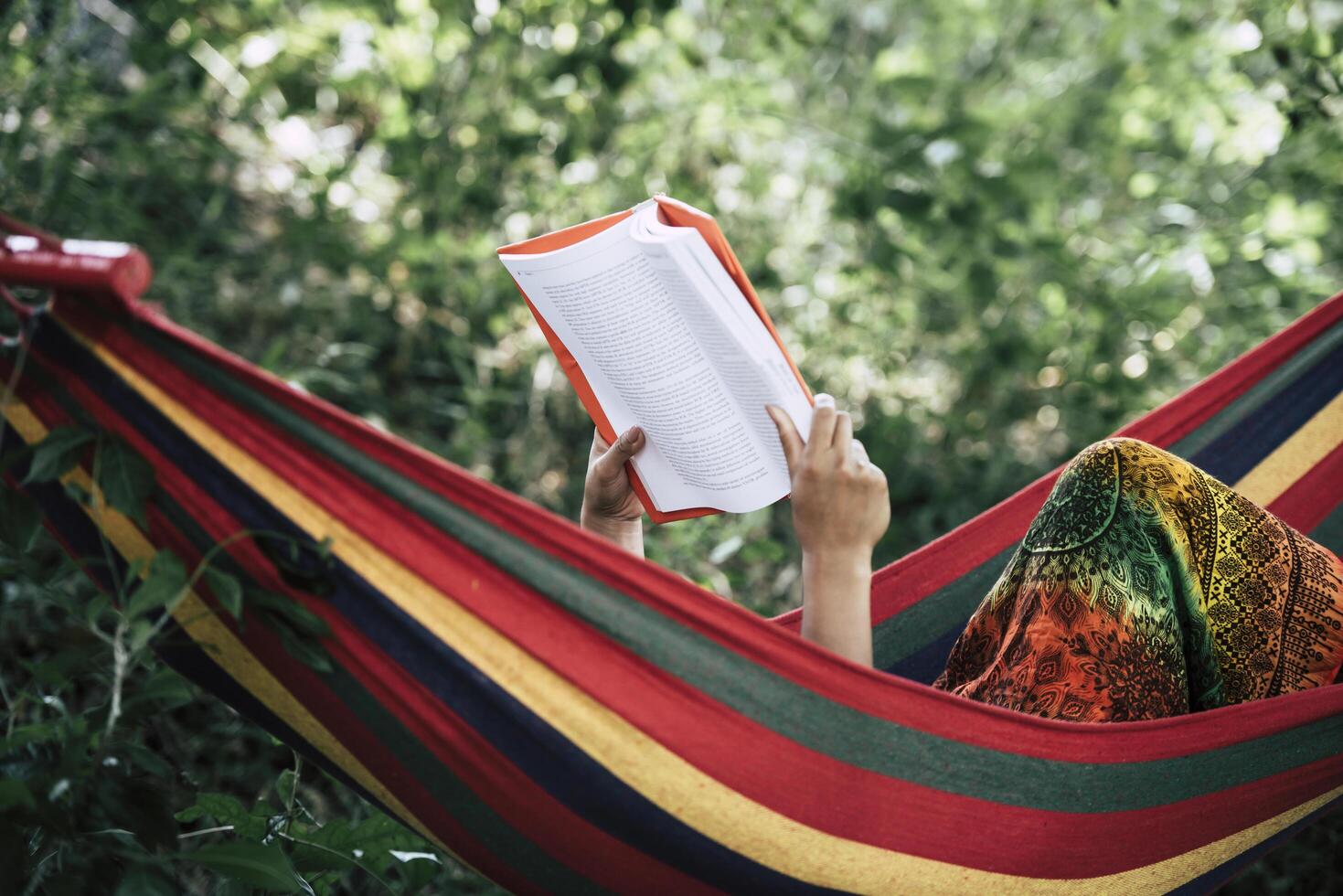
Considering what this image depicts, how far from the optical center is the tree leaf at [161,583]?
0.97 meters

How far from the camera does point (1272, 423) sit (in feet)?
5.36

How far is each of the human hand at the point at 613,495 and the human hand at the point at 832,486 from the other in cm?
23

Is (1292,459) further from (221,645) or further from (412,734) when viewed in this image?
(221,645)

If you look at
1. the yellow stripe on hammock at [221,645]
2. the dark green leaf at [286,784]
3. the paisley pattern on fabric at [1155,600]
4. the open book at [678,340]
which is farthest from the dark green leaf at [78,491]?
the paisley pattern on fabric at [1155,600]

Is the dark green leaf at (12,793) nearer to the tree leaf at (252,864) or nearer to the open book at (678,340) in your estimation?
the tree leaf at (252,864)

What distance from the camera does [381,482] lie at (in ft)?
3.23

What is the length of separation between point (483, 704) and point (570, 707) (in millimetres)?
83

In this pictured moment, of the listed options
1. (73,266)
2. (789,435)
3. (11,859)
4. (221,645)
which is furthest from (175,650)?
(789,435)

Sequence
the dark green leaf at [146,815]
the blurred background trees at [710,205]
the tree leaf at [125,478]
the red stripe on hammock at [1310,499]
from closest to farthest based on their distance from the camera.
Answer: the dark green leaf at [146,815] < the tree leaf at [125,478] < the red stripe on hammock at [1310,499] < the blurred background trees at [710,205]

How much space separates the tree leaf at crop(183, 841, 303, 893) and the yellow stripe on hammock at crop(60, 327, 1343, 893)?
227 millimetres

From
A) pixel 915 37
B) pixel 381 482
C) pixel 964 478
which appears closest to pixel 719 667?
pixel 381 482

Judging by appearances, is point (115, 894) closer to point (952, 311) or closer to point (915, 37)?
point (952, 311)

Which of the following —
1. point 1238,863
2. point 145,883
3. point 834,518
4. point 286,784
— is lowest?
point 1238,863

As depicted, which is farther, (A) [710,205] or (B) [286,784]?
(A) [710,205]
